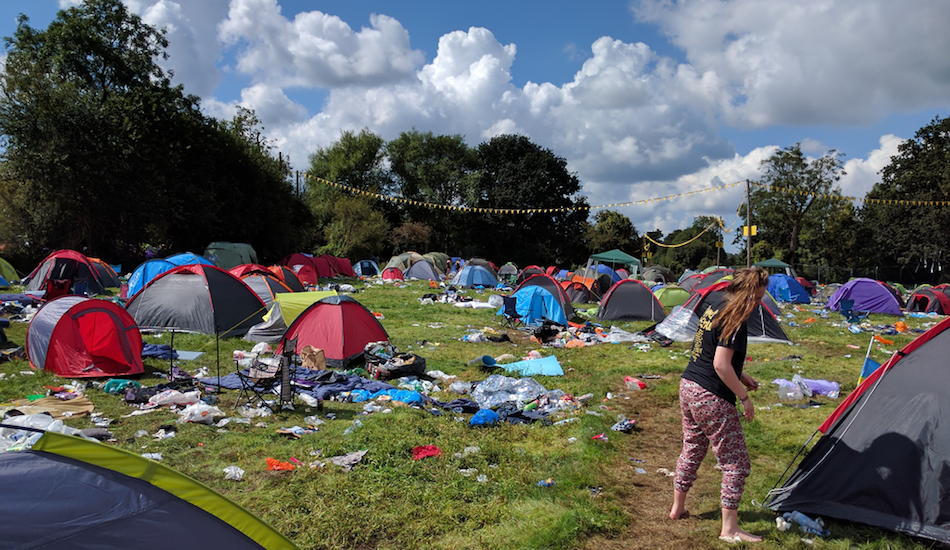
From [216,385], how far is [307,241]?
106ft

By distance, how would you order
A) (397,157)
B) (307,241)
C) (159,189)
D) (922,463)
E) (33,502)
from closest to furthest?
(33,502), (922,463), (159,189), (307,241), (397,157)

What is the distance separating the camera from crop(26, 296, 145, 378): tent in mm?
7816

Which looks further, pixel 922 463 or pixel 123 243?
pixel 123 243

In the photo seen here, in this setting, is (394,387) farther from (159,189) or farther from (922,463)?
(159,189)

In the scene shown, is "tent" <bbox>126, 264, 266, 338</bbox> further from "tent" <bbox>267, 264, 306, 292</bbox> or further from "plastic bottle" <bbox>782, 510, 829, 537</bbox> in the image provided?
"plastic bottle" <bbox>782, 510, 829, 537</bbox>

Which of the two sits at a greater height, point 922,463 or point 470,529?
point 922,463

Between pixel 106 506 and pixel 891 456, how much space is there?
495cm

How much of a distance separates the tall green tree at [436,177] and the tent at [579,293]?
1005 inches

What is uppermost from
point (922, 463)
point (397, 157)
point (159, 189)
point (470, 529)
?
point (397, 157)

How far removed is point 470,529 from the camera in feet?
13.2

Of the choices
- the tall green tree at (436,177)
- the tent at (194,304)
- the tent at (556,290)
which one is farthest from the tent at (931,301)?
the tall green tree at (436,177)

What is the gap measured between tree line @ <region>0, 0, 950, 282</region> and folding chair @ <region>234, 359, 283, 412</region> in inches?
798

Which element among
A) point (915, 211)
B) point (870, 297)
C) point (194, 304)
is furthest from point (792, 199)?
point (194, 304)

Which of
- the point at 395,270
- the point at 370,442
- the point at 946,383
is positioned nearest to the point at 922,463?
the point at 946,383
